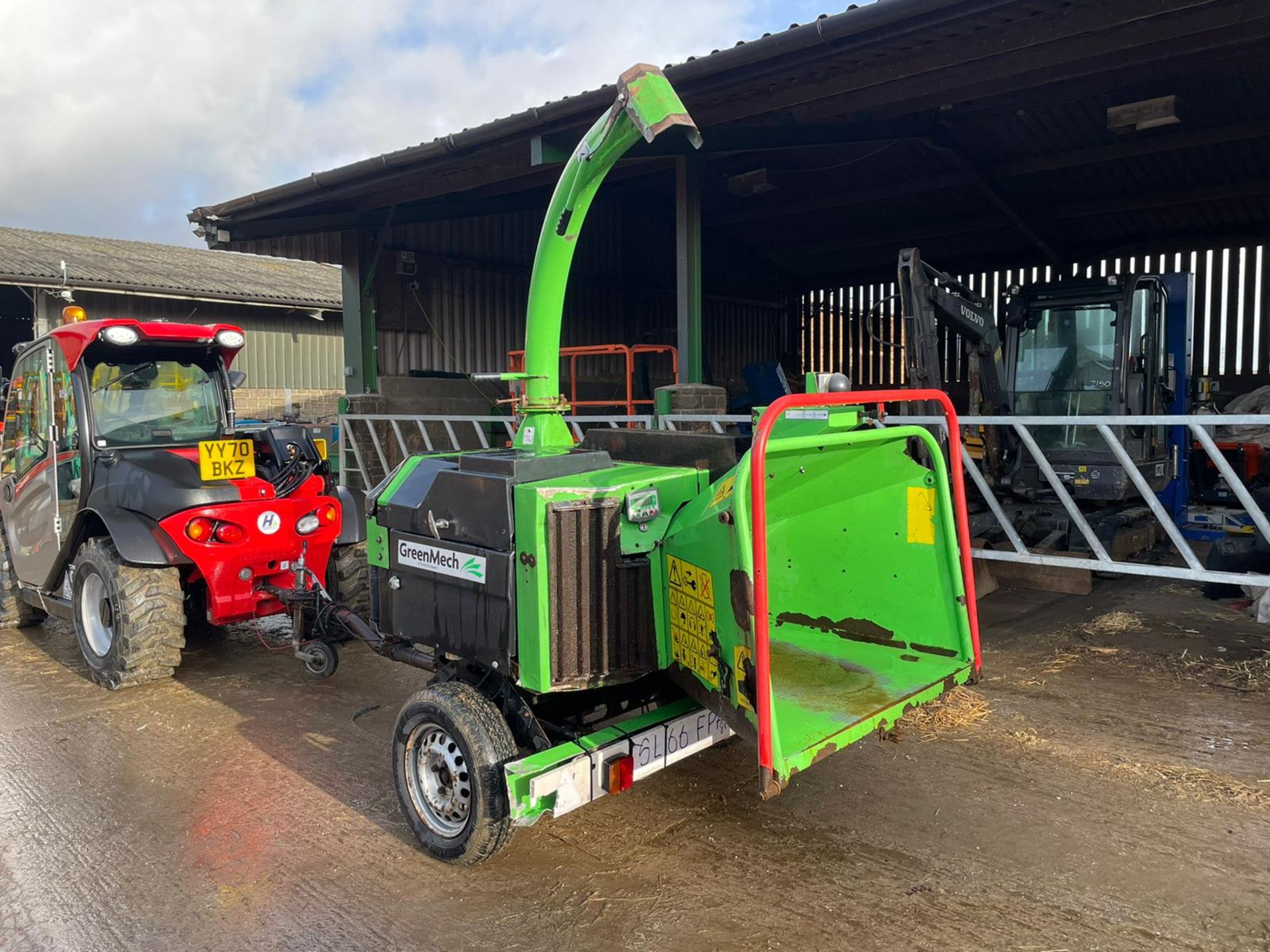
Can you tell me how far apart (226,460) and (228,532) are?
0.48 m

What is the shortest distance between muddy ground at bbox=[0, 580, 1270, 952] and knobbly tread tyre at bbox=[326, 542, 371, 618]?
3.58ft

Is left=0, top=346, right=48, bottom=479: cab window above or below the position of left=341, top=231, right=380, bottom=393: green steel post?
below

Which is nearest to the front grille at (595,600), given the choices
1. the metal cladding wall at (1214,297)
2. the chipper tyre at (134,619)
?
the chipper tyre at (134,619)

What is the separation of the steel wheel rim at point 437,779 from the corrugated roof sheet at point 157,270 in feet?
54.6

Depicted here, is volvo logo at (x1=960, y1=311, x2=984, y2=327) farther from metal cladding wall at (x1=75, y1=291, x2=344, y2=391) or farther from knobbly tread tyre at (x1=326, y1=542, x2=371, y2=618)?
metal cladding wall at (x1=75, y1=291, x2=344, y2=391)

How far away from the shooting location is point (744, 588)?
8.48 ft

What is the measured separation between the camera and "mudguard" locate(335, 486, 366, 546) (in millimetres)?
6035

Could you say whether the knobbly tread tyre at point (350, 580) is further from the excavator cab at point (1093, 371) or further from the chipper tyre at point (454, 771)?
the excavator cab at point (1093, 371)

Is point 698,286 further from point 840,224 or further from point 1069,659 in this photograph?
point 840,224

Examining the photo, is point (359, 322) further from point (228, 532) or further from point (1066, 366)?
point (1066, 366)

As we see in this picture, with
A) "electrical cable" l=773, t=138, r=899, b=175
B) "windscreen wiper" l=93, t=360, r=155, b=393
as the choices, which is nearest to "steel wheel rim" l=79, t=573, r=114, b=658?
"windscreen wiper" l=93, t=360, r=155, b=393

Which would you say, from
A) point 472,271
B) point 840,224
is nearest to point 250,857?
point 472,271

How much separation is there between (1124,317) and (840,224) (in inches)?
263

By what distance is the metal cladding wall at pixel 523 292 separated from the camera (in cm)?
1284
